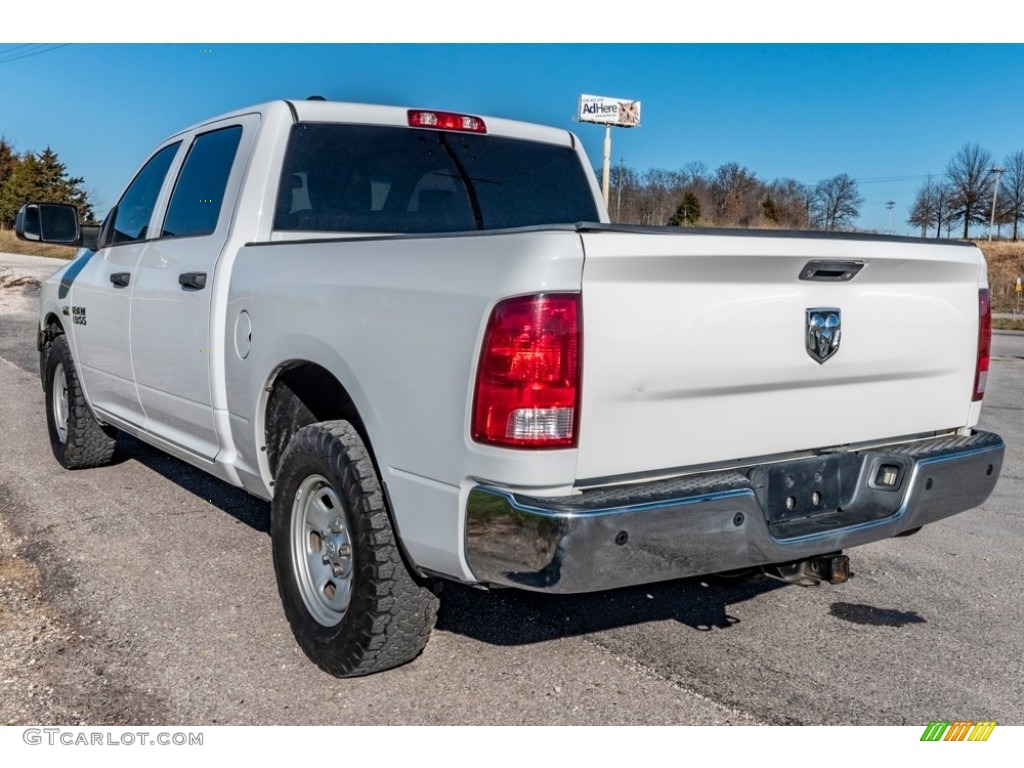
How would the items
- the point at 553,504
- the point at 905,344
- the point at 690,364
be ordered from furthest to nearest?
the point at 905,344, the point at 690,364, the point at 553,504

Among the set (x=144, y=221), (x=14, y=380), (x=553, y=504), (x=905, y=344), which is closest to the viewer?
(x=553, y=504)

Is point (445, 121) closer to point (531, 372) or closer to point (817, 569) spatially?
point (531, 372)

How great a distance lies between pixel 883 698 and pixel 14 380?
31.3 feet

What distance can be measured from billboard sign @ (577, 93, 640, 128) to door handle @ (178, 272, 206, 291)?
242 ft

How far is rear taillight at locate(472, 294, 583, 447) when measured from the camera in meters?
2.62

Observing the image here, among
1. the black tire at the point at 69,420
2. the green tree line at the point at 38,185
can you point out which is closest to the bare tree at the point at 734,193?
the black tire at the point at 69,420

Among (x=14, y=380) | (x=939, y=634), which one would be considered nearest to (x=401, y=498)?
(x=939, y=634)

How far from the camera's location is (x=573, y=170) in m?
5.22

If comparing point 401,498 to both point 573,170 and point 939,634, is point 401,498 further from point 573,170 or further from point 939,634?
point 573,170

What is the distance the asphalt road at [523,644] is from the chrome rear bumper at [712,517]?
58 cm

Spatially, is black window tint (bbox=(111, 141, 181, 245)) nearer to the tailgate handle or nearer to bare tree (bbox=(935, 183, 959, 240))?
the tailgate handle

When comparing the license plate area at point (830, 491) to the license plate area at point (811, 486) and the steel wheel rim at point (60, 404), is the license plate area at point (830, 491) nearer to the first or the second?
the license plate area at point (811, 486)

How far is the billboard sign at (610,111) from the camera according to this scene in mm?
76000

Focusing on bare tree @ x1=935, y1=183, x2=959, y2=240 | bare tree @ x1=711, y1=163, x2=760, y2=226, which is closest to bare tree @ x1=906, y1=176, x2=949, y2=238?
bare tree @ x1=935, y1=183, x2=959, y2=240
